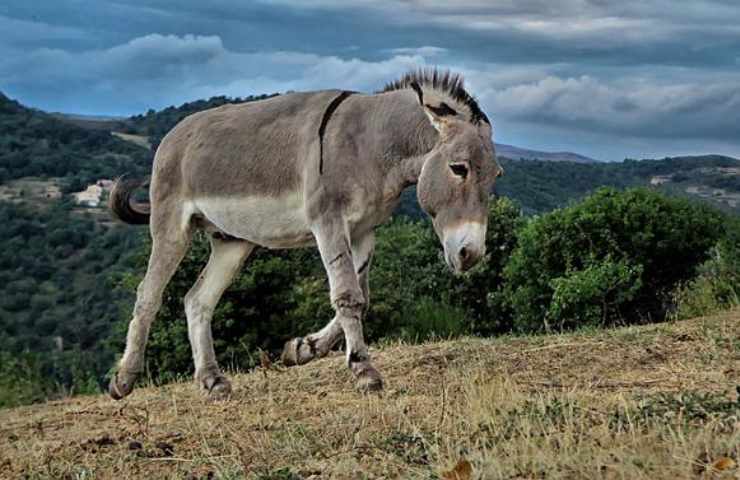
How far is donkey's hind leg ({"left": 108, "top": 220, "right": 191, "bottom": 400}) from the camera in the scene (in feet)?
35.2

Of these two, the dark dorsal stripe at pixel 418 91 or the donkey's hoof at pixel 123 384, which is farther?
the donkey's hoof at pixel 123 384

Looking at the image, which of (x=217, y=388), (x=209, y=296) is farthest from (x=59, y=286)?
(x=217, y=388)

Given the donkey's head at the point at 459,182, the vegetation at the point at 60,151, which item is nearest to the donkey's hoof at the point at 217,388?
the donkey's head at the point at 459,182

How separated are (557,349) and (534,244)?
10.5m

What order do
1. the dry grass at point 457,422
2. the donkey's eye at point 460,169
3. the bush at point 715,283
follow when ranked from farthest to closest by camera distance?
the bush at point 715,283
the donkey's eye at point 460,169
the dry grass at point 457,422

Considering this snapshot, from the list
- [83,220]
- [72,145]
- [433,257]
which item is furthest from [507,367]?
[72,145]

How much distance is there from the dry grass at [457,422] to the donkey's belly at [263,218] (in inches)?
53.1

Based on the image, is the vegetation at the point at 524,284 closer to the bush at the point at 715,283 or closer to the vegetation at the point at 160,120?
the bush at the point at 715,283

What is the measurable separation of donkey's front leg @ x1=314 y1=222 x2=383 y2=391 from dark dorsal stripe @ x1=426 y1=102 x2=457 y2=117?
116 centimetres

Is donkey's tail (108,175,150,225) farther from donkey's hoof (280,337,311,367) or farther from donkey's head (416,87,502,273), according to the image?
donkey's head (416,87,502,273)

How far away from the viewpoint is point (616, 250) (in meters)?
20.6

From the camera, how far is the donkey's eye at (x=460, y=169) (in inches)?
343

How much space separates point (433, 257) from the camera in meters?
27.1

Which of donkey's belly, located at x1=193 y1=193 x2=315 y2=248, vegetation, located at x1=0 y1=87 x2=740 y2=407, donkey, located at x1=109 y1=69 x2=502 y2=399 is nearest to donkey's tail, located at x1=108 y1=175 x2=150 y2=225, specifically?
donkey, located at x1=109 y1=69 x2=502 y2=399
